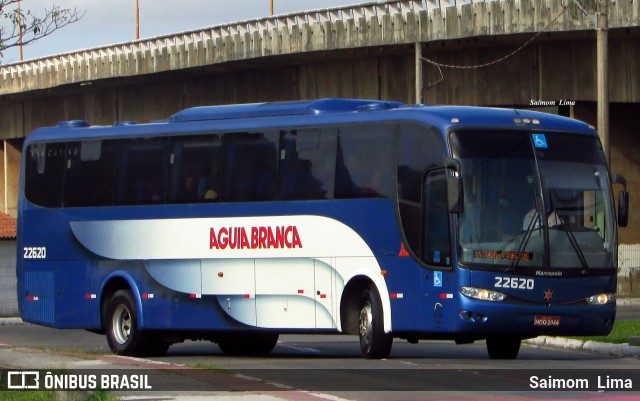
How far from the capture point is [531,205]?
741 inches

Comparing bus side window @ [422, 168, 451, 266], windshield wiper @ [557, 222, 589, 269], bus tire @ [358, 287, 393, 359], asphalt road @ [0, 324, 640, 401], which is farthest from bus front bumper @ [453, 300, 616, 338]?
bus tire @ [358, 287, 393, 359]

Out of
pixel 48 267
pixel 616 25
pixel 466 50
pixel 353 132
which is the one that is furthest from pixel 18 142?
pixel 353 132

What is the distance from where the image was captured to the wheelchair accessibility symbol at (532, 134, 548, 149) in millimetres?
19375

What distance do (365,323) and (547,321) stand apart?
8.42 ft

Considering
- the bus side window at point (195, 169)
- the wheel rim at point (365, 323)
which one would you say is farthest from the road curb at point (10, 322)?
the wheel rim at point (365, 323)

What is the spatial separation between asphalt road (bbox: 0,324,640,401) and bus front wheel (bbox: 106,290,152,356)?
0.52 meters

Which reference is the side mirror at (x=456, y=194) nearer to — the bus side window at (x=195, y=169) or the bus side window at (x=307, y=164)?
the bus side window at (x=307, y=164)

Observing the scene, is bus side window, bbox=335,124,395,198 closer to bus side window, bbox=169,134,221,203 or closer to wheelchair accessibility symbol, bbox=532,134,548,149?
wheelchair accessibility symbol, bbox=532,134,548,149

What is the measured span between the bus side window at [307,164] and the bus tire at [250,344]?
10.1ft

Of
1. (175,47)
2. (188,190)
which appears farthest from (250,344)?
(175,47)

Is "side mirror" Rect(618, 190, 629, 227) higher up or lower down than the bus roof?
lower down

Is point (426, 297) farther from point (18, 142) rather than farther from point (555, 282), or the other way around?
point (18, 142)

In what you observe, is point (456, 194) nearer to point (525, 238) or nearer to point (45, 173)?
point (525, 238)

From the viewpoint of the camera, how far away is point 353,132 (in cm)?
2038
